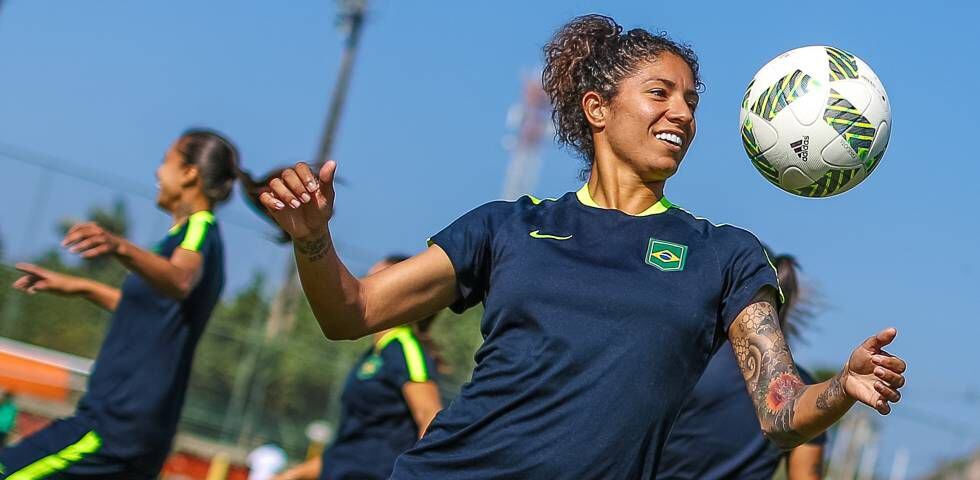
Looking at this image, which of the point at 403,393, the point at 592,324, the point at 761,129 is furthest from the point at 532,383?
the point at 403,393

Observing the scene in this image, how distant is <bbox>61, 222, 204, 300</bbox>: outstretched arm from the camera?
5395 millimetres

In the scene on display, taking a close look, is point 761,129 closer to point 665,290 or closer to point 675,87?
point 675,87

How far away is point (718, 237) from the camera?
3.72 metres

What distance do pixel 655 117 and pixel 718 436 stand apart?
97.5 inches

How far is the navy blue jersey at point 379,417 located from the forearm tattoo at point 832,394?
11.7 ft

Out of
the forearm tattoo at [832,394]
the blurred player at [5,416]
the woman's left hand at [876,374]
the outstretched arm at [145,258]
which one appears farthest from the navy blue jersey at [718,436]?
the blurred player at [5,416]

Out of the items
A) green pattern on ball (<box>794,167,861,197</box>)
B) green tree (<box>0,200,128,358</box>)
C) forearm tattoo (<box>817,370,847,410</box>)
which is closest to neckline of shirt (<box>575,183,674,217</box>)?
green pattern on ball (<box>794,167,861,197</box>)

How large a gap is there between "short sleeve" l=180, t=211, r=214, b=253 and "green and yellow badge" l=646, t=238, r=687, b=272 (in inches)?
115

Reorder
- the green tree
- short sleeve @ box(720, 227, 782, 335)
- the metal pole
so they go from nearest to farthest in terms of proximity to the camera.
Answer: short sleeve @ box(720, 227, 782, 335) → the green tree → the metal pole

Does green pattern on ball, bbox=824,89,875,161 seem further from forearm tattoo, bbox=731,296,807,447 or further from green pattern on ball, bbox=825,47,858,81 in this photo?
forearm tattoo, bbox=731,296,807,447

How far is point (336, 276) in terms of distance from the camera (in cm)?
355

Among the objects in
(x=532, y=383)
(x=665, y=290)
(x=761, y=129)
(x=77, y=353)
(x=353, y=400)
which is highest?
(x=761, y=129)

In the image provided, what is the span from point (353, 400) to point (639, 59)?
10.7ft

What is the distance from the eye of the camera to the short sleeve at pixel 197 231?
611cm
